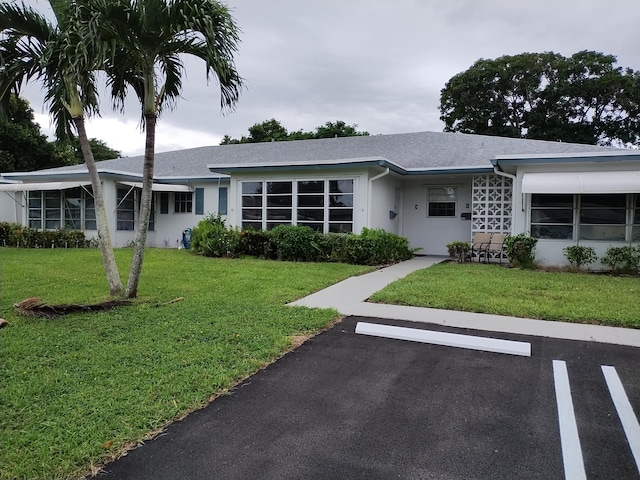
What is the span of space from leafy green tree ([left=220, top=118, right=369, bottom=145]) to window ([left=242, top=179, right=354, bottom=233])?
53.0ft

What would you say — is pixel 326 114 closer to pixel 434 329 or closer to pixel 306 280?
pixel 306 280

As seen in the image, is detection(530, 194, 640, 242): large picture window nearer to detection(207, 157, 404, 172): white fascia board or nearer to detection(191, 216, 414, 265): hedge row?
detection(191, 216, 414, 265): hedge row

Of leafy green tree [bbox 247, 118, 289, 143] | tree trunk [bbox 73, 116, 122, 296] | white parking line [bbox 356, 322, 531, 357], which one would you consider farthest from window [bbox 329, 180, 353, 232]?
leafy green tree [bbox 247, 118, 289, 143]

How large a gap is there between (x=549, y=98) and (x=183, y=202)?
25.7 metres

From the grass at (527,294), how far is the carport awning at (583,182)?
2.11m

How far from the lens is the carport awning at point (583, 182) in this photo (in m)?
11.0

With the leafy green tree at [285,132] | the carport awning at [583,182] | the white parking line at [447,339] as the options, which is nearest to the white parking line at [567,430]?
the white parking line at [447,339]

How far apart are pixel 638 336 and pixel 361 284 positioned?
487cm

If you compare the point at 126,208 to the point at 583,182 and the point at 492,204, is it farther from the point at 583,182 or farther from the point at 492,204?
the point at 583,182

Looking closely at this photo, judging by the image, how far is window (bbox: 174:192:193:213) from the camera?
18844 millimetres

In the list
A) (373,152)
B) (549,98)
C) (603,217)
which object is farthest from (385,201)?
(549,98)

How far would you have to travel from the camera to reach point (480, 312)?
275 inches

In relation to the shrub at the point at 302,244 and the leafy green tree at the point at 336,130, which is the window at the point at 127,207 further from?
the leafy green tree at the point at 336,130

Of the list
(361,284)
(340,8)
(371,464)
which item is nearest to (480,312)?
(361,284)
